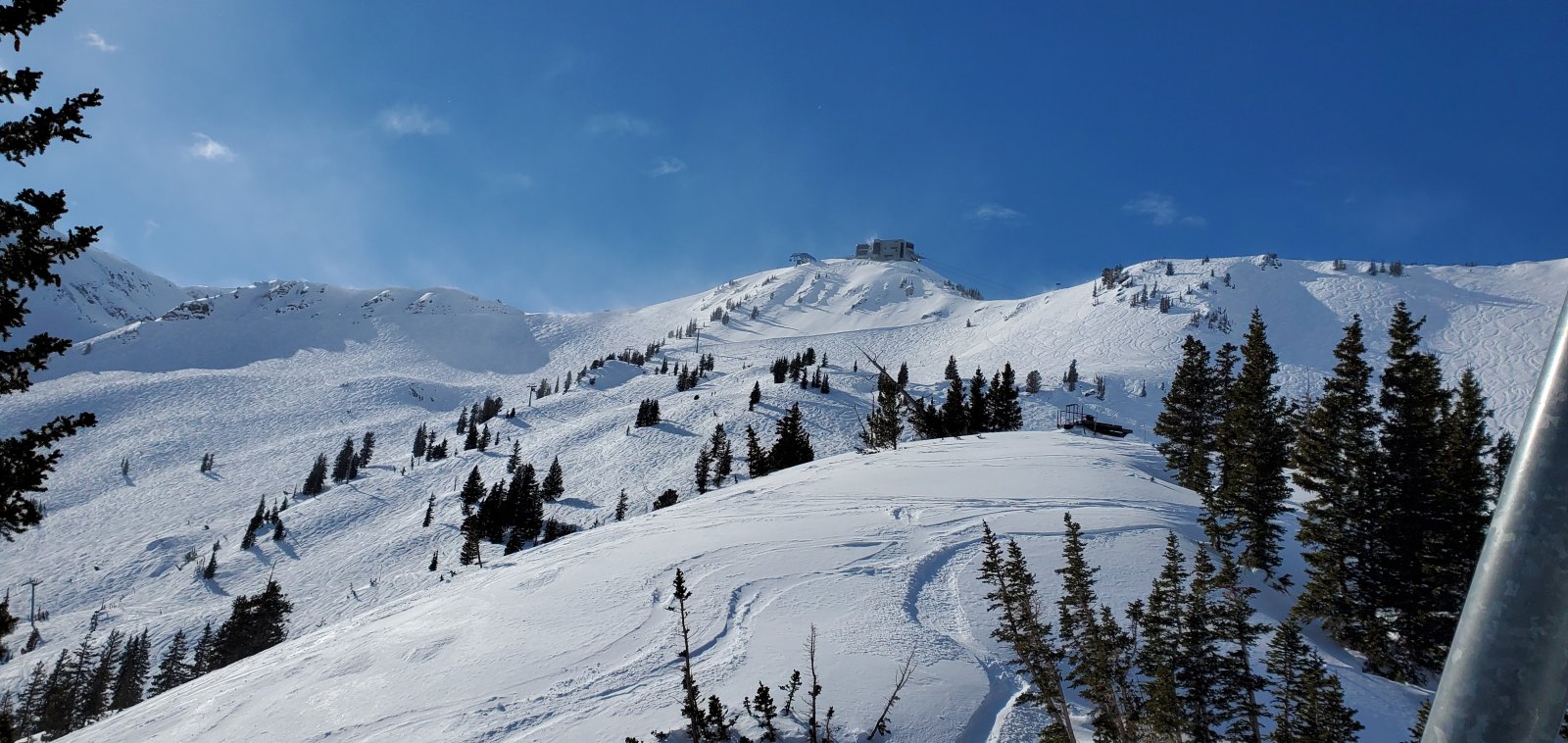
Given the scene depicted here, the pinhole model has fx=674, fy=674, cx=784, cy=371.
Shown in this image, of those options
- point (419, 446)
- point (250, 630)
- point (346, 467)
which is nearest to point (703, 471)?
point (250, 630)

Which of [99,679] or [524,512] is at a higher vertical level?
[524,512]

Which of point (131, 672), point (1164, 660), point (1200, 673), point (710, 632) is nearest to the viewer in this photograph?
point (1200, 673)

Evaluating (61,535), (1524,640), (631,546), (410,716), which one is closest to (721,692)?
(410,716)

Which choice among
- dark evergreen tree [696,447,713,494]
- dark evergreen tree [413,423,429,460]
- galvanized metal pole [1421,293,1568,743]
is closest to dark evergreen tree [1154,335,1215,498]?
galvanized metal pole [1421,293,1568,743]

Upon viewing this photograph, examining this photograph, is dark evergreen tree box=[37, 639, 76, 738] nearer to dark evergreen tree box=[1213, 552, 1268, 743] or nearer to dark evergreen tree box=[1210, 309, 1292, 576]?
dark evergreen tree box=[1213, 552, 1268, 743]

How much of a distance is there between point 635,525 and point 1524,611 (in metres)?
38.8

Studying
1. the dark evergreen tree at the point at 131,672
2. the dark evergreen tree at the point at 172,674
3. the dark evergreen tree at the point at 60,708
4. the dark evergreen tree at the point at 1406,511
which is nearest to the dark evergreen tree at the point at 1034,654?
the dark evergreen tree at the point at 1406,511

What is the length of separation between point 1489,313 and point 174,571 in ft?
862

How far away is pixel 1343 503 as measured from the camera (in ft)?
91.5

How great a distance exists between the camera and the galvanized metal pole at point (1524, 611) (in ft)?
5.02

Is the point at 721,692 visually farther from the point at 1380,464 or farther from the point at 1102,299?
the point at 1102,299

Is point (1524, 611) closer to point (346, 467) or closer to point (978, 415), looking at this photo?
point (978, 415)

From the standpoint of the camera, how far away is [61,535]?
112 meters

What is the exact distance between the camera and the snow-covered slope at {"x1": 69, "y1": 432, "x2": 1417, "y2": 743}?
18.7 metres
